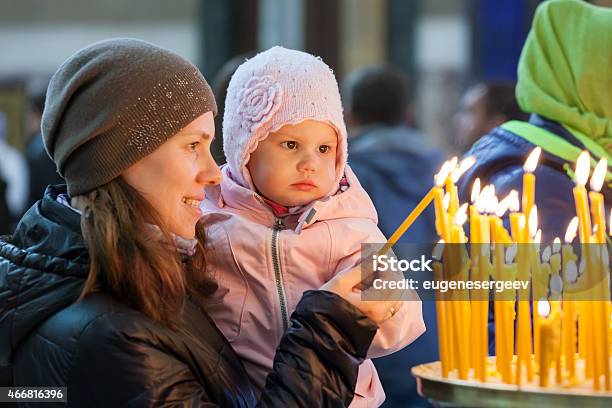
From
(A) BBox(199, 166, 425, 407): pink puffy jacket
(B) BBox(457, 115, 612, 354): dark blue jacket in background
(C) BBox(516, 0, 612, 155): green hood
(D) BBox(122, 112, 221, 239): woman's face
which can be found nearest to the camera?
(D) BBox(122, 112, 221, 239): woman's face

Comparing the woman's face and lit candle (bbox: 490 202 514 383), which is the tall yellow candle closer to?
lit candle (bbox: 490 202 514 383)

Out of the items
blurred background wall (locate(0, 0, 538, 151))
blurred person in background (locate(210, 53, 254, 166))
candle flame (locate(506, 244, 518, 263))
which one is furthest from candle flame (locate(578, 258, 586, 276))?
blurred background wall (locate(0, 0, 538, 151))

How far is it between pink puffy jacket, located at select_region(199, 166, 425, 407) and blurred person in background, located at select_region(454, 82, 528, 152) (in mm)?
3080

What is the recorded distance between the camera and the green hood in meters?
2.91

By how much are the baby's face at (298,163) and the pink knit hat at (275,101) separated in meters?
0.02

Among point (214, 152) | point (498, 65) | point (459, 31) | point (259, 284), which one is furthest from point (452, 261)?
point (459, 31)

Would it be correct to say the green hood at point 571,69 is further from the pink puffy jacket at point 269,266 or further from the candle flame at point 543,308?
the candle flame at point 543,308

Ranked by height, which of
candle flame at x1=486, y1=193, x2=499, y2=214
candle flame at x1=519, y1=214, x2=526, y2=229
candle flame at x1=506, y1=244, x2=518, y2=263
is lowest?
candle flame at x1=506, y1=244, x2=518, y2=263

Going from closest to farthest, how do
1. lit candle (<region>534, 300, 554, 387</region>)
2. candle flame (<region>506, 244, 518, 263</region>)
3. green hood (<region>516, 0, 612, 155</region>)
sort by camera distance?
lit candle (<region>534, 300, 554, 387</region>), candle flame (<region>506, 244, 518, 263</region>), green hood (<region>516, 0, 612, 155</region>)

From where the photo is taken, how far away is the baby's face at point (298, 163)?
249 centimetres

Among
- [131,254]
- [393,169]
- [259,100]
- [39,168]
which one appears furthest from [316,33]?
[131,254]

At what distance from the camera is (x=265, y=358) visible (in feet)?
7.94

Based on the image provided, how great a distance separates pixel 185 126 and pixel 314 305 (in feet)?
1.34

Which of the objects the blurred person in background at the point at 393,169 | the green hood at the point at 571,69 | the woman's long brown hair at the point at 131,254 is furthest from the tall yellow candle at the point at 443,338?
the green hood at the point at 571,69
